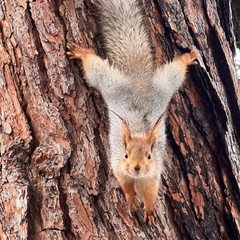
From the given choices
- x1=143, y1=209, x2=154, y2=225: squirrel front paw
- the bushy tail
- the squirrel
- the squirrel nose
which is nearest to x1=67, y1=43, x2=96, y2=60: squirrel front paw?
the squirrel

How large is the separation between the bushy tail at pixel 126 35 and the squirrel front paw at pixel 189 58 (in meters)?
0.18

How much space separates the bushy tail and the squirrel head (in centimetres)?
42

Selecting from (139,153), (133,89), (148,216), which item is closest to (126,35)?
(133,89)

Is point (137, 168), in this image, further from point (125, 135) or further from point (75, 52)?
point (75, 52)

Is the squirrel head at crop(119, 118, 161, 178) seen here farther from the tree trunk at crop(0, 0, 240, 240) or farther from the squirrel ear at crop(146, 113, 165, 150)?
the tree trunk at crop(0, 0, 240, 240)

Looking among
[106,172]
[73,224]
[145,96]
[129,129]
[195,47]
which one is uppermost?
[195,47]

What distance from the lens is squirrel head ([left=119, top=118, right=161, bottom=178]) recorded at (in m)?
2.66

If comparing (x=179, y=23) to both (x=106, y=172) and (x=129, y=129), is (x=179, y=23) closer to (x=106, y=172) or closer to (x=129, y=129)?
(x=129, y=129)

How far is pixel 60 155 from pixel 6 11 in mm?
810

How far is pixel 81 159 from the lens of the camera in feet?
8.59

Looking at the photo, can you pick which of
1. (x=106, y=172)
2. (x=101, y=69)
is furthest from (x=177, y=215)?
(x=101, y=69)

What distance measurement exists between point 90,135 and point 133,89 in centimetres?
40

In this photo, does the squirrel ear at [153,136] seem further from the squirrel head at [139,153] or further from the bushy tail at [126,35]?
the bushy tail at [126,35]

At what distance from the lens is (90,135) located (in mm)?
2674
